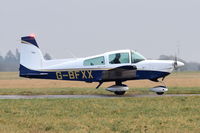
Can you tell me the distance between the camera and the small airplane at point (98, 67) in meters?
21.4

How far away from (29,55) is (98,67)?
3.91 m

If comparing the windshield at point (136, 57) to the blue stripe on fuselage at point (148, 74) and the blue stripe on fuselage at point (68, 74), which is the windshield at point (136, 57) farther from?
the blue stripe on fuselage at point (68, 74)

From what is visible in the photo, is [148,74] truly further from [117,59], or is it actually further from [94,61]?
[94,61]

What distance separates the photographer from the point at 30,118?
12.2 m

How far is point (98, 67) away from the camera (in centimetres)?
2162

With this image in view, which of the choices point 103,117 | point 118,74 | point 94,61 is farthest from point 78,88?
point 103,117

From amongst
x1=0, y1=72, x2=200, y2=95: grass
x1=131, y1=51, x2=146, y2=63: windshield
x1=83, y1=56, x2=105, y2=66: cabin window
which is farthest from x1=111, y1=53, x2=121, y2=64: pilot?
x1=0, y1=72, x2=200, y2=95: grass

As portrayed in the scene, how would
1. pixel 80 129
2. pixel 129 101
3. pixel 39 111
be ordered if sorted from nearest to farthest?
pixel 80 129 → pixel 39 111 → pixel 129 101

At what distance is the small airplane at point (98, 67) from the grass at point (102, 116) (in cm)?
461

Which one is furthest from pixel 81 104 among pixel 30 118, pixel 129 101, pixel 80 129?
pixel 80 129

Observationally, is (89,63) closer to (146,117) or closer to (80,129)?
(146,117)

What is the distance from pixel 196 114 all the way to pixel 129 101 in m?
4.47

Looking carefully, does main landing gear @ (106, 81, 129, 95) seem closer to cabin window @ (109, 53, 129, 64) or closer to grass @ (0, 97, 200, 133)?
cabin window @ (109, 53, 129, 64)

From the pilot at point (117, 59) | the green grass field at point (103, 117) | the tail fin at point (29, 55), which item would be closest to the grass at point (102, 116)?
the green grass field at point (103, 117)
